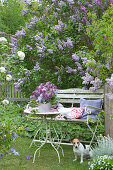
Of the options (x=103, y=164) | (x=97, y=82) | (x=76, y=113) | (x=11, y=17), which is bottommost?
(x=103, y=164)

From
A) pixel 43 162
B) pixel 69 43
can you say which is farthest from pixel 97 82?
pixel 43 162

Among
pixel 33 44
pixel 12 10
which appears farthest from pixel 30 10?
pixel 12 10

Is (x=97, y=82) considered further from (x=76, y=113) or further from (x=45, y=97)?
(x=45, y=97)

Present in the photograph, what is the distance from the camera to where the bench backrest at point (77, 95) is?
542 cm

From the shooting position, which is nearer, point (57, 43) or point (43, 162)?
point (43, 162)

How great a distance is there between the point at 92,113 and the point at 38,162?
1216 millimetres

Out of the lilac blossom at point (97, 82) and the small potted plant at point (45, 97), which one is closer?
the small potted plant at point (45, 97)

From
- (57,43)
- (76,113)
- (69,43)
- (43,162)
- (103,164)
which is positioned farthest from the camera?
(57,43)

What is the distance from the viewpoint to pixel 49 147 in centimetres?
530

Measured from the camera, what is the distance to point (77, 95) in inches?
223

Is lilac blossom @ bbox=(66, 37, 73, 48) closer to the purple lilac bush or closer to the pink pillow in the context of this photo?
the purple lilac bush

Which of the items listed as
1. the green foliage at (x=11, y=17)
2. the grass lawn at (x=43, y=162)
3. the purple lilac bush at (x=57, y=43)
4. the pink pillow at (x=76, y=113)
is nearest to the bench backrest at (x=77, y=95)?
the purple lilac bush at (x=57, y=43)

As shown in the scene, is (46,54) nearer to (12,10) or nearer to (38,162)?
(38,162)

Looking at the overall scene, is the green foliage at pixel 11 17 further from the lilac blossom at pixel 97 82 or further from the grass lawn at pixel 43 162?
the grass lawn at pixel 43 162
